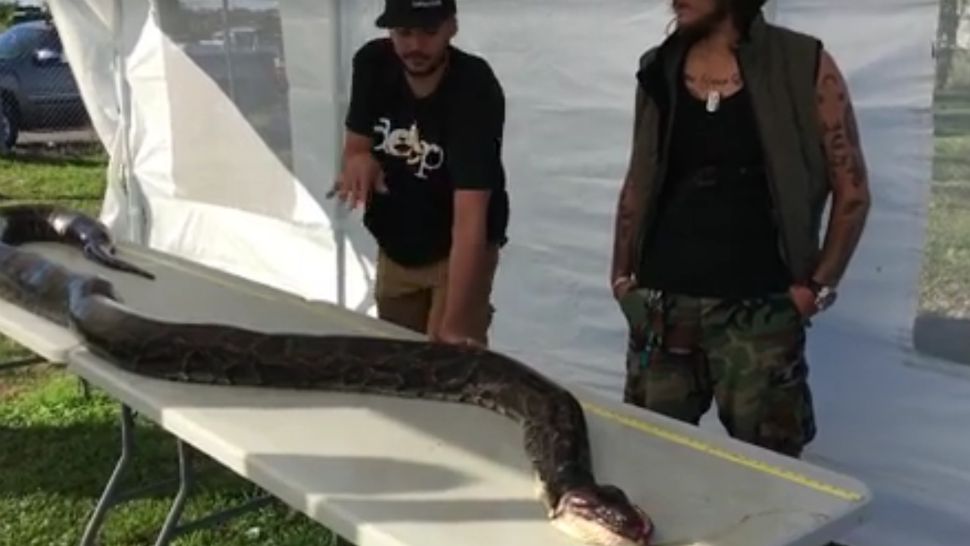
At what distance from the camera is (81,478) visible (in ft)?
16.9

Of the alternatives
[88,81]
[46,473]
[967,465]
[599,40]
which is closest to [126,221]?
[88,81]

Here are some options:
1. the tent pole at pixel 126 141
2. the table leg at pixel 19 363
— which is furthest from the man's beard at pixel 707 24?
the tent pole at pixel 126 141

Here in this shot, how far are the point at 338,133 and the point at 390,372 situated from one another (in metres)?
3.64

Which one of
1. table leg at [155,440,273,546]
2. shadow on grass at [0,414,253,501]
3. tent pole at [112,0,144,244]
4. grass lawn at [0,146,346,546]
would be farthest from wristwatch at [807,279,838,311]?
tent pole at [112,0,144,244]

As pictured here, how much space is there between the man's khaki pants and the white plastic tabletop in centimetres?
70

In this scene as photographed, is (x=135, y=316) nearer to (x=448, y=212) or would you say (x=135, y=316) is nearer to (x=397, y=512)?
(x=448, y=212)

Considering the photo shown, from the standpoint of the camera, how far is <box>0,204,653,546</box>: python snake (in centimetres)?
209

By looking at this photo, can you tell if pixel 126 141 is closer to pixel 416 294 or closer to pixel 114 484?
pixel 114 484

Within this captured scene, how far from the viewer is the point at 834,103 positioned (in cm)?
296

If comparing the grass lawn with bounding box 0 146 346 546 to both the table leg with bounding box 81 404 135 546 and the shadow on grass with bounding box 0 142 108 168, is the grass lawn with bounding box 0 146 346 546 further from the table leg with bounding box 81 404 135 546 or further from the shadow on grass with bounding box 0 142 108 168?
the shadow on grass with bounding box 0 142 108 168

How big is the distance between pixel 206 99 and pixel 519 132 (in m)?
2.89

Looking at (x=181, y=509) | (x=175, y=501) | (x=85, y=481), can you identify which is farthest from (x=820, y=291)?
(x=85, y=481)

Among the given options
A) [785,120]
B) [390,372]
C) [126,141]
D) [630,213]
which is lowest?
[126,141]

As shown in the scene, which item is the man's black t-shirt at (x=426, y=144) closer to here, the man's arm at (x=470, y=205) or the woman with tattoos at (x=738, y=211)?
the man's arm at (x=470, y=205)
